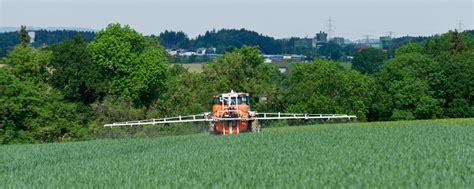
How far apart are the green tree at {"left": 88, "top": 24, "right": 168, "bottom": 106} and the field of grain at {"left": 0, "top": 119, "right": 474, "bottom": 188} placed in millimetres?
46730

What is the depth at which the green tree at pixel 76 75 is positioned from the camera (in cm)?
8494

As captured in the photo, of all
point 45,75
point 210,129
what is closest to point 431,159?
point 210,129

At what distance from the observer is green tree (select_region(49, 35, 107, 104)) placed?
279 ft

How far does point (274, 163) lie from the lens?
28891 mm

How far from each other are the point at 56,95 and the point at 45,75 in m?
5.28

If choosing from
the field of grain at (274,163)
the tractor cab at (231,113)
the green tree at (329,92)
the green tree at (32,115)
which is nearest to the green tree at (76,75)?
the green tree at (32,115)

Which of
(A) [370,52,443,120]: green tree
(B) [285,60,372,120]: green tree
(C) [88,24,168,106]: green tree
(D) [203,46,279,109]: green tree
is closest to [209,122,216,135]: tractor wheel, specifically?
(D) [203,46,279,109]: green tree

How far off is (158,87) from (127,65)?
165 inches

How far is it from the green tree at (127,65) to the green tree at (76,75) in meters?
2.50

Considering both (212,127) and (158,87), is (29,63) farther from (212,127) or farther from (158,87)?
(212,127)

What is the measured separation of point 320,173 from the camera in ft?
83.0

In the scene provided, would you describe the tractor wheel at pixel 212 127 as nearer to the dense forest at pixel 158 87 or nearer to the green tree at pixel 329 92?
the dense forest at pixel 158 87

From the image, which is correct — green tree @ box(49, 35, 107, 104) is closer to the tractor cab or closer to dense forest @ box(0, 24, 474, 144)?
dense forest @ box(0, 24, 474, 144)

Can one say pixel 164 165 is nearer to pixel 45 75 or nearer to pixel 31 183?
pixel 31 183
